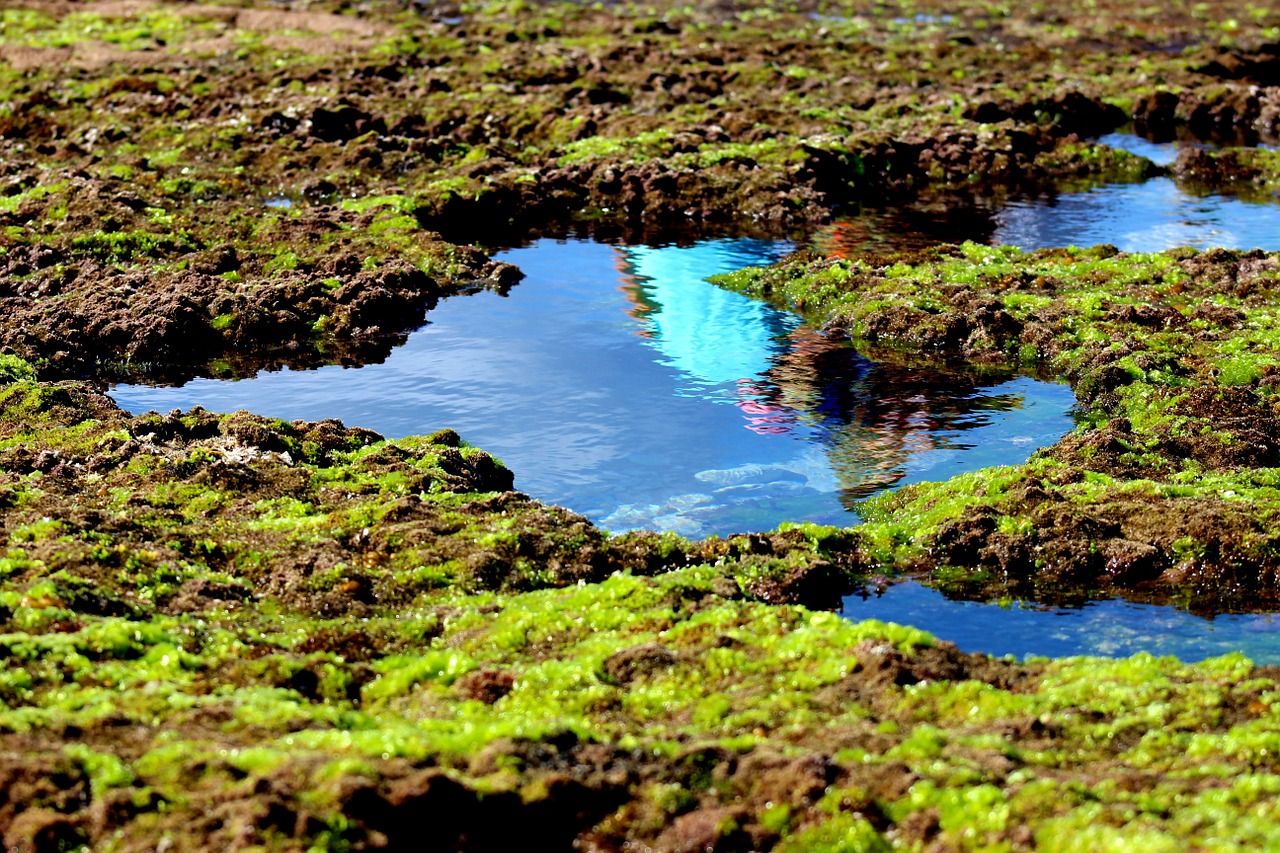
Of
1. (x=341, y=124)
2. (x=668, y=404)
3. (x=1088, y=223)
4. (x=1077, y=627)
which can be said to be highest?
(x=341, y=124)

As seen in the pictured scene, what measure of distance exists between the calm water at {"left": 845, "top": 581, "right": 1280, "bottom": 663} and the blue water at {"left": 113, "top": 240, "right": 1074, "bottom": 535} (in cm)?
331

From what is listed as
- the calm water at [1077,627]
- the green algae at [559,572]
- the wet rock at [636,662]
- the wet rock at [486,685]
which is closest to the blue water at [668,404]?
the green algae at [559,572]

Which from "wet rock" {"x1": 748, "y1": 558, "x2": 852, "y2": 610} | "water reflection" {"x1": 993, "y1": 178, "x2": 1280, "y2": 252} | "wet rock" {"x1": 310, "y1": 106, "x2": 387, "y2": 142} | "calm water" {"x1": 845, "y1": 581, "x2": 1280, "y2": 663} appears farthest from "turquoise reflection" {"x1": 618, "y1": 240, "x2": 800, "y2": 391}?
"wet rock" {"x1": 310, "y1": 106, "x2": 387, "y2": 142}

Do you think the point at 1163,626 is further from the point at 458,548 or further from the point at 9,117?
the point at 9,117

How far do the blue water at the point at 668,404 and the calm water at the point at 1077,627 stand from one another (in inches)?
130

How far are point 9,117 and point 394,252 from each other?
23.1 meters

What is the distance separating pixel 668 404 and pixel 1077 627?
11250 mm

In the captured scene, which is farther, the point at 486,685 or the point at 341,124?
the point at 341,124

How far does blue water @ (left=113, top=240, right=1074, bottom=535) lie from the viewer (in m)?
23.8

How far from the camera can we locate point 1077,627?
18484 millimetres

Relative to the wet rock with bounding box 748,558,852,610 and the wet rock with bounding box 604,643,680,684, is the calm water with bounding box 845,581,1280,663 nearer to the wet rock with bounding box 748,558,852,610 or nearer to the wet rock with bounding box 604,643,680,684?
the wet rock with bounding box 748,558,852,610

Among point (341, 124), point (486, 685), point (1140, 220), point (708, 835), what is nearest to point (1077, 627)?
point (486, 685)

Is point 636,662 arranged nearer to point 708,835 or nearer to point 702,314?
point 708,835

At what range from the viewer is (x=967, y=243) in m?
36.4
